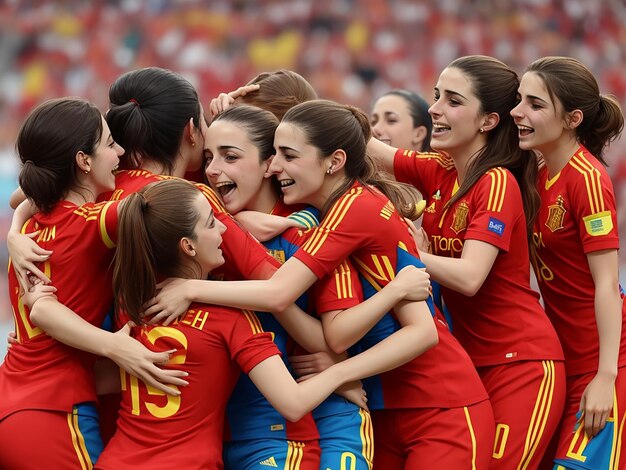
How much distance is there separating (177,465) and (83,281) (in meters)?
0.69

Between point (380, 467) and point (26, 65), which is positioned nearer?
point (380, 467)

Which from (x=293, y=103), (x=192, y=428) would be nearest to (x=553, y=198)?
(x=293, y=103)

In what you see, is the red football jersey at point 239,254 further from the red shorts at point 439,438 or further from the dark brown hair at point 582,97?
the dark brown hair at point 582,97

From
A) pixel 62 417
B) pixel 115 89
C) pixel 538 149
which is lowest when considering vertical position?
pixel 62 417

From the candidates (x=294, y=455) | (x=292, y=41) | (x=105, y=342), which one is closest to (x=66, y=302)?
(x=105, y=342)

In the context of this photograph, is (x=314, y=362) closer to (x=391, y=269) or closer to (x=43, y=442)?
(x=391, y=269)

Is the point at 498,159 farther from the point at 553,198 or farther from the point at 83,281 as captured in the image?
the point at 83,281

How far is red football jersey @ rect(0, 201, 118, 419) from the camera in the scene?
2.96m

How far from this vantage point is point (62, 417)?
2965 mm

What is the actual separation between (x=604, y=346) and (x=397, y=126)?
2.28 meters

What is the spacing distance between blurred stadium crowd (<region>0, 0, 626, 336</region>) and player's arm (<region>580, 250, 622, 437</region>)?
9.20m

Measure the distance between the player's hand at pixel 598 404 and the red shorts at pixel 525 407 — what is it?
0.09m

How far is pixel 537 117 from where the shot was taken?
3451mm

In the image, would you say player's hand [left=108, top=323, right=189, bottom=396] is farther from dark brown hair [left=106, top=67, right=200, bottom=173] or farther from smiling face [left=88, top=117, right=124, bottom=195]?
dark brown hair [left=106, top=67, right=200, bottom=173]
